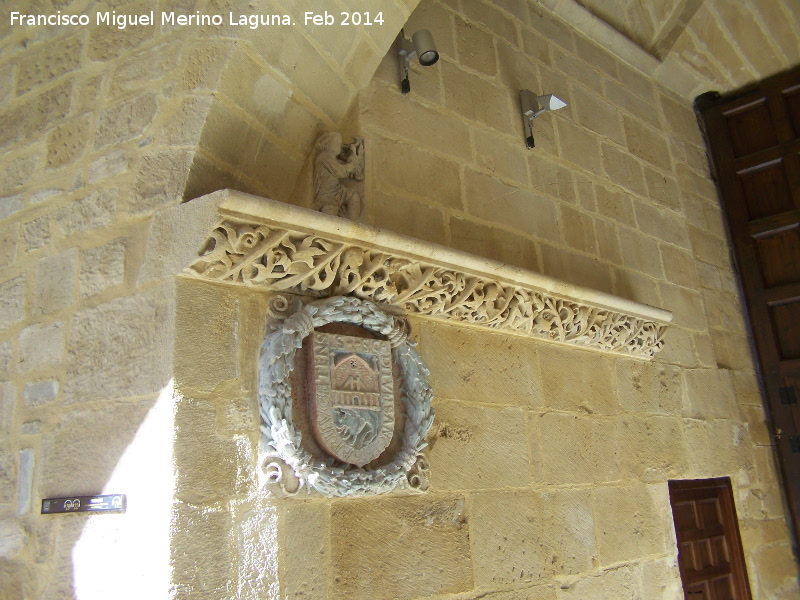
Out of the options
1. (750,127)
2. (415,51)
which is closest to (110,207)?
(415,51)

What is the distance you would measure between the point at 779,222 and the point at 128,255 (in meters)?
3.71

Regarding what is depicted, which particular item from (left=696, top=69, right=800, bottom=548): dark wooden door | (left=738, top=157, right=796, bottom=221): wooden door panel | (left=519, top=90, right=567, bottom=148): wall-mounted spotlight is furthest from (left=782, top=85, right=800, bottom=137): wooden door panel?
(left=519, top=90, right=567, bottom=148): wall-mounted spotlight

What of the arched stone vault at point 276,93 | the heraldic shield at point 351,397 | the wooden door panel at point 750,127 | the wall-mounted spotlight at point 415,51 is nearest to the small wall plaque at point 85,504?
the heraldic shield at point 351,397

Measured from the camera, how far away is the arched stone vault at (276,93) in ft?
6.22

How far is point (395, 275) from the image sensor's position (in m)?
2.06

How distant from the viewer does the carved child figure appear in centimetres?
214

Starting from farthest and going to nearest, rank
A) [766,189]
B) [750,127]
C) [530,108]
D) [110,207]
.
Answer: [750,127] → [766,189] → [530,108] → [110,207]

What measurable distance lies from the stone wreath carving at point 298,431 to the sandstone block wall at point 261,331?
0.06 m

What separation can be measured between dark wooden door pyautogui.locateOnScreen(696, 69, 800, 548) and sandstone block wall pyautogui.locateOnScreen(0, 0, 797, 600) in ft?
1.83

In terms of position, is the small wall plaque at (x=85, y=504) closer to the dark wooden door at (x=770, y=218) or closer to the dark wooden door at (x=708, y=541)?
the dark wooden door at (x=708, y=541)

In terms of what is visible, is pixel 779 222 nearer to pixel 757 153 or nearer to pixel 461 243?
pixel 757 153

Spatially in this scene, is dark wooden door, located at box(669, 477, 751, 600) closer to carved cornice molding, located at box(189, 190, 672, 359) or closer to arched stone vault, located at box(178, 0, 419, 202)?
carved cornice molding, located at box(189, 190, 672, 359)

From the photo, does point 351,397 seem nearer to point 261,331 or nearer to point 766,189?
point 261,331

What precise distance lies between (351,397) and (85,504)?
73cm
